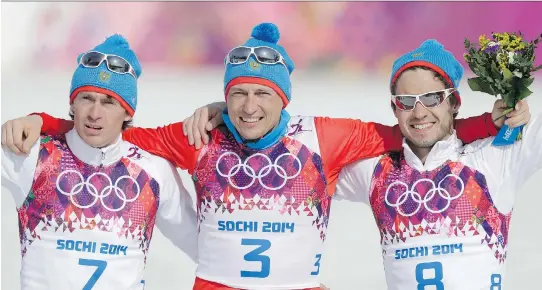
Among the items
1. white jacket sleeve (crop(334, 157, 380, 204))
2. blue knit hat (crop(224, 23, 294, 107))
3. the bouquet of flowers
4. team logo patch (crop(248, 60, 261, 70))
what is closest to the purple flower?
the bouquet of flowers

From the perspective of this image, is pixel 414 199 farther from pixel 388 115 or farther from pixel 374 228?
pixel 388 115

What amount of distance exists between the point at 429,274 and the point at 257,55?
130 centimetres

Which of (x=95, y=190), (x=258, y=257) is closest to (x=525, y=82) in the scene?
(x=258, y=257)

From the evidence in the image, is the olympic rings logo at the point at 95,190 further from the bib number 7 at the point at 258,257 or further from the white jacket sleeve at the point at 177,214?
the bib number 7 at the point at 258,257

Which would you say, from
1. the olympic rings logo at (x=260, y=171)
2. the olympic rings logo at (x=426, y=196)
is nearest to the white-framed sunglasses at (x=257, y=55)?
the olympic rings logo at (x=260, y=171)

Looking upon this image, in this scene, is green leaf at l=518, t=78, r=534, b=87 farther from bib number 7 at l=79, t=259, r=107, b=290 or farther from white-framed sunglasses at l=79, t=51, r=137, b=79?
bib number 7 at l=79, t=259, r=107, b=290

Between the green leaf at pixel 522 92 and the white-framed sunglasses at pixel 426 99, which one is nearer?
the green leaf at pixel 522 92

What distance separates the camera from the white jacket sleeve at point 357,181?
164 inches

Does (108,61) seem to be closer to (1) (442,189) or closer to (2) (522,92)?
(1) (442,189)

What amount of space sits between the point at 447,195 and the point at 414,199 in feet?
0.50

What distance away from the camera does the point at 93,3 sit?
12164 mm

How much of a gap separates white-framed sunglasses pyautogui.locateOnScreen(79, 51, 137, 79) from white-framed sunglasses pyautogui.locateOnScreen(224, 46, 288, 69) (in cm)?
52

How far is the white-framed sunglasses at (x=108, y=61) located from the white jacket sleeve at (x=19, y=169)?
0.48 m

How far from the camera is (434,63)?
404 centimetres
